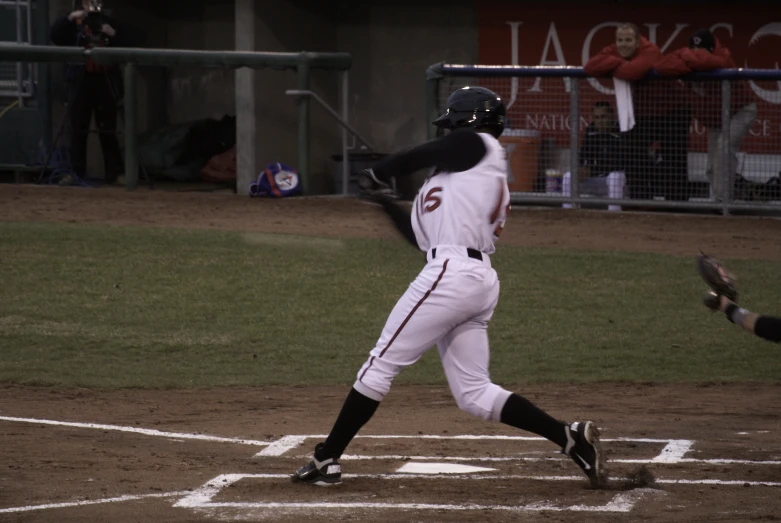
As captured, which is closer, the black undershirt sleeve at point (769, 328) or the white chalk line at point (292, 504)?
the white chalk line at point (292, 504)

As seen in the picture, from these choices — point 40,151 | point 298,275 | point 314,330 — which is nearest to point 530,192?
point 298,275

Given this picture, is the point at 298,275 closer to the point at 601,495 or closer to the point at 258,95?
the point at 258,95

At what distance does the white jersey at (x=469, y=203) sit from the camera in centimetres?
481

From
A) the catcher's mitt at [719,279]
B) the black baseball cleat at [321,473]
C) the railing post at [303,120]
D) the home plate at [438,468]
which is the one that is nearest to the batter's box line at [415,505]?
the black baseball cleat at [321,473]

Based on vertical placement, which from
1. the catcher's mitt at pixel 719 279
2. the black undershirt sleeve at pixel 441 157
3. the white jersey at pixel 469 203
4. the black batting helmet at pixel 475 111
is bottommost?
the catcher's mitt at pixel 719 279

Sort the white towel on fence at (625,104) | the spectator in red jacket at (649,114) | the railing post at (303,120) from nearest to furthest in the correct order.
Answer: the spectator in red jacket at (649,114), the white towel on fence at (625,104), the railing post at (303,120)

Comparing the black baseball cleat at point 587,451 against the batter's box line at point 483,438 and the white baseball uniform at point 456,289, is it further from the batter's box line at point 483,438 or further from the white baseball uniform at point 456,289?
the batter's box line at point 483,438

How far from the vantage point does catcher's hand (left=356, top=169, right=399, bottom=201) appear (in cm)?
492

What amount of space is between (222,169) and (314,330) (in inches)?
266

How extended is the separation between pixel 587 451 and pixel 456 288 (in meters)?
0.85

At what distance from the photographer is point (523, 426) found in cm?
497

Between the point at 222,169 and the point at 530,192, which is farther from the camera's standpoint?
the point at 222,169

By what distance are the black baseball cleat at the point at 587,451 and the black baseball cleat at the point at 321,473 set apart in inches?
37.0

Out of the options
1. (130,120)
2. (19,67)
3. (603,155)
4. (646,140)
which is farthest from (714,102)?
(19,67)
